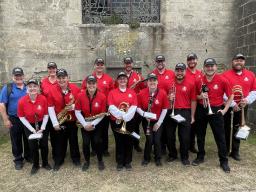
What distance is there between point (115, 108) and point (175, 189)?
164 centimetres

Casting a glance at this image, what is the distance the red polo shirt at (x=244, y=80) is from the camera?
5.76 m

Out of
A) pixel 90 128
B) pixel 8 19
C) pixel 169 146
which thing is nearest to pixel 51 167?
pixel 90 128

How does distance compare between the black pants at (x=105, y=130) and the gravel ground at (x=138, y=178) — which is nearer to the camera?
the gravel ground at (x=138, y=178)

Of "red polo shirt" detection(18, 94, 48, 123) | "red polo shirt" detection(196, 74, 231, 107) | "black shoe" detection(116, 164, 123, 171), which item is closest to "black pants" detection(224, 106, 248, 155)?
"red polo shirt" detection(196, 74, 231, 107)

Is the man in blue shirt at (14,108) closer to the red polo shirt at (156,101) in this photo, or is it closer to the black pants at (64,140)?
the black pants at (64,140)

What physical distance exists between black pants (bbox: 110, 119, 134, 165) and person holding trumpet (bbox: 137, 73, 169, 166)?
323 millimetres

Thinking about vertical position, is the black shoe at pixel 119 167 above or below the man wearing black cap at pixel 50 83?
below

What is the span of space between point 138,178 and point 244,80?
2.70 meters

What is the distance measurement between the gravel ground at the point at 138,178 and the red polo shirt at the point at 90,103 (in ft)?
3.63

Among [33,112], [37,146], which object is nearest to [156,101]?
[33,112]

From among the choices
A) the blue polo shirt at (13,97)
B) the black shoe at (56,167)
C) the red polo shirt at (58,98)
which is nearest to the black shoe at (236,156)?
the red polo shirt at (58,98)

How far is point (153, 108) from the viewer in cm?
546

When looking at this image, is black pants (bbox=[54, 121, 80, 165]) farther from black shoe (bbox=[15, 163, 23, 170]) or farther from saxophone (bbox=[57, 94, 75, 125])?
black shoe (bbox=[15, 163, 23, 170])

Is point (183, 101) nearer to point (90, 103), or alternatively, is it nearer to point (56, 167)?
point (90, 103)
